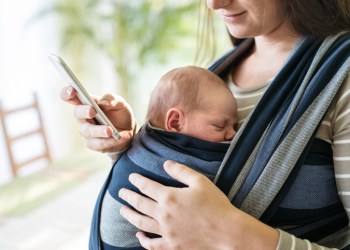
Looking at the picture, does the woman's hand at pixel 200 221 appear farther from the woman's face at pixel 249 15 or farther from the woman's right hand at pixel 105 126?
the woman's face at pixel 249 15

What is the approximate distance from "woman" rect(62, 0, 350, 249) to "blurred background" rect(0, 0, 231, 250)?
1.62 m

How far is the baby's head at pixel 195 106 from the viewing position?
3.21ft

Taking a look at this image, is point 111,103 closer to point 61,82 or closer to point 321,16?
point 321,16

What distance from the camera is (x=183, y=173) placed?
812mm

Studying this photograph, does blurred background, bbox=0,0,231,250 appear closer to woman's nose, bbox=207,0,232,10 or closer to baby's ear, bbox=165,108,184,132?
baby's ear, bbox=165,108,184,132

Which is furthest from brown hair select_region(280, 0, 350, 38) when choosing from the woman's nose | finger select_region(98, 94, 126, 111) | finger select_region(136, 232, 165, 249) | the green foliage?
the green foliage

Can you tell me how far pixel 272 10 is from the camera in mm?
953

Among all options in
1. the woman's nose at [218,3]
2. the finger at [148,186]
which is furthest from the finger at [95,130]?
the woman's nose at [218,3]

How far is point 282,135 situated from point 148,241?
1.12 ft

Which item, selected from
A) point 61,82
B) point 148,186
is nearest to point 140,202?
point 148,186

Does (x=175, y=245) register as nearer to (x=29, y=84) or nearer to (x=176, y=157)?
(x=176, y=157)

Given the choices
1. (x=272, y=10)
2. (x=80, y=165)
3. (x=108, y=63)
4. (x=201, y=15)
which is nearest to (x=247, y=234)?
(x=272, y=10)

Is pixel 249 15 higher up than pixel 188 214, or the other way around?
pixel 249 15

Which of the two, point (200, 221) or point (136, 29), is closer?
point (200, 221)
